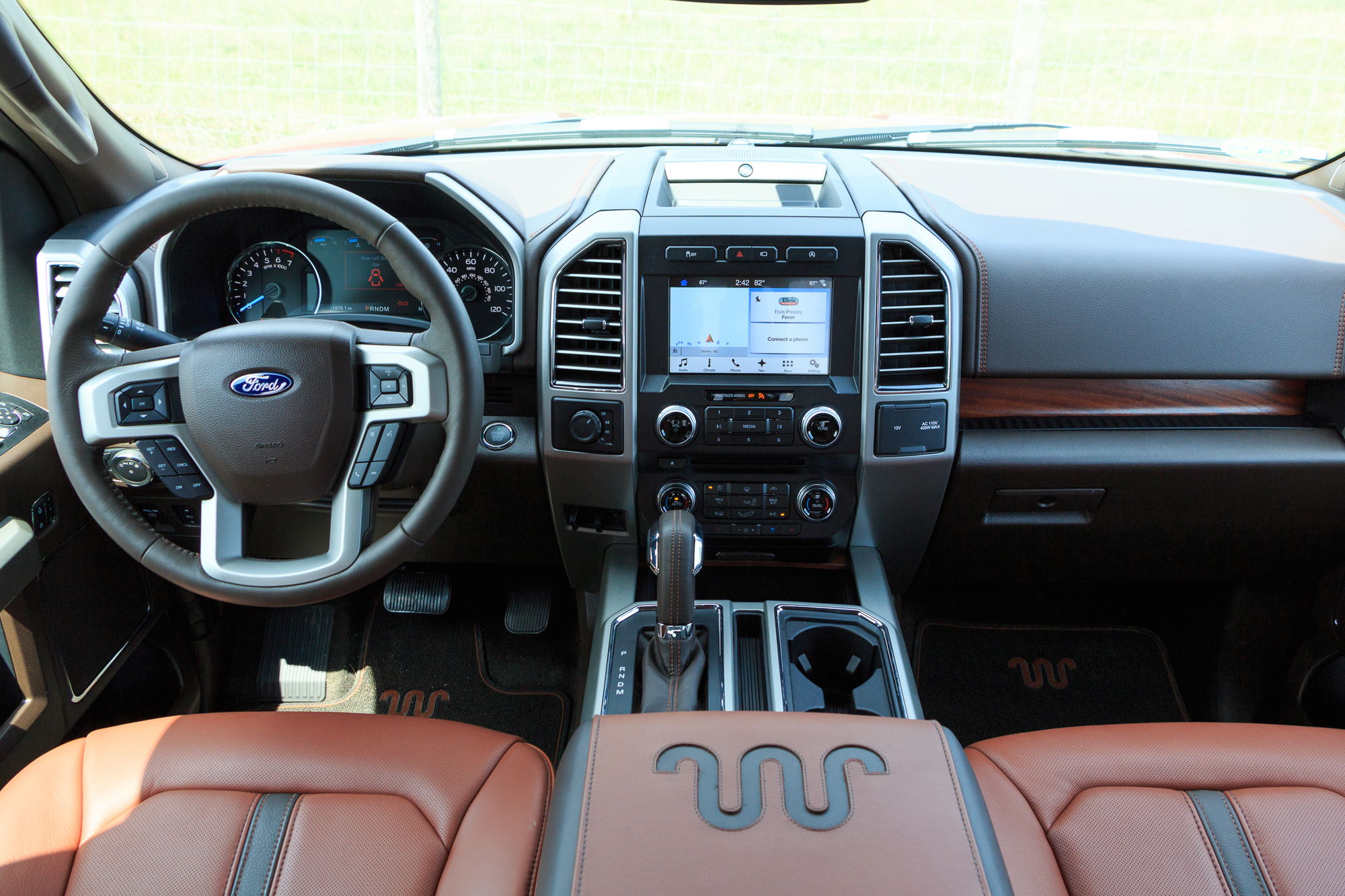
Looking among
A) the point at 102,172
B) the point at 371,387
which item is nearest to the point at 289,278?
the point at 102,172

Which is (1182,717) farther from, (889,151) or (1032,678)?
(889,151)

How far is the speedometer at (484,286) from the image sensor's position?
1813 millimetres

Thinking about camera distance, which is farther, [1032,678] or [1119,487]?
[1032,678]

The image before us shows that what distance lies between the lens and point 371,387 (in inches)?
50.6

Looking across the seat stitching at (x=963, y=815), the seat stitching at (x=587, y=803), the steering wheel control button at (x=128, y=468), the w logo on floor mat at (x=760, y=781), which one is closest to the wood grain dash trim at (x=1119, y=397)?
the seat stitching at (x=963, y=815)

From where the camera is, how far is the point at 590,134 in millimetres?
2061

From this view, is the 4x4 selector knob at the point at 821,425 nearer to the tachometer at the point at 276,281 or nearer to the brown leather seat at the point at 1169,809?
the brown leather seat at the point at 1169,809

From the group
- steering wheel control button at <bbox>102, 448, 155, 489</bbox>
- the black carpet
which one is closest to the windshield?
steering wheel control button at <bbox>102, 448, 155, 489</bbox>

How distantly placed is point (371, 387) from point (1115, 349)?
141cm

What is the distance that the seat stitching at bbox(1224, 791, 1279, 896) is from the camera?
1.07 m

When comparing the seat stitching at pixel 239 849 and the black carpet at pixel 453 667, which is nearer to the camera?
the seat stitching at pixel 239 849

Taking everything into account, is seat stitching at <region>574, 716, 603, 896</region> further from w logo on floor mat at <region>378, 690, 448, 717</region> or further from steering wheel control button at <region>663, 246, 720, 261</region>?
w logo on floor mat at <region>378, 690, 448, 717</region>

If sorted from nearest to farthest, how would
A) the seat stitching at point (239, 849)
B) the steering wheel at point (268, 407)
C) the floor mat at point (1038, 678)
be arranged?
the seat stitching at point (239, 849) < the steering wheel at point (268, 407) < the floor mat at point (1038, 678)

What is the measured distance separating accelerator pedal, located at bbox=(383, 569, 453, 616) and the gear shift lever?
1016 millimetres
